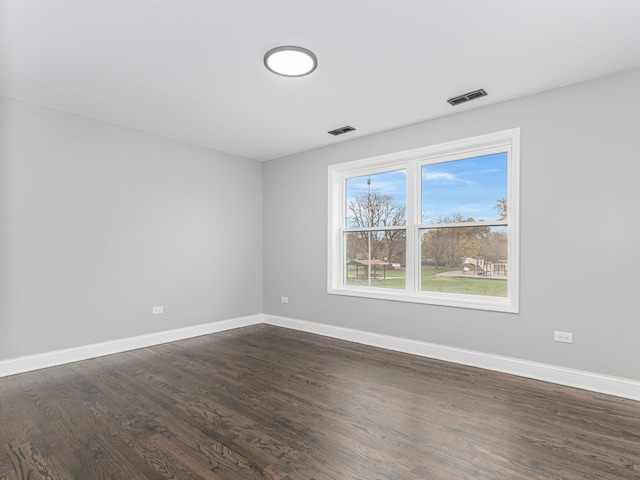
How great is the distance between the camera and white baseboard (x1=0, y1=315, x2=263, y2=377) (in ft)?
11.2

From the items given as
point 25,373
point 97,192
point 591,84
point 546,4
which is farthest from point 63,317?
point 591,84

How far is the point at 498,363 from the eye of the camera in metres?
3.47

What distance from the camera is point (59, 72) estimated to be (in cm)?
294

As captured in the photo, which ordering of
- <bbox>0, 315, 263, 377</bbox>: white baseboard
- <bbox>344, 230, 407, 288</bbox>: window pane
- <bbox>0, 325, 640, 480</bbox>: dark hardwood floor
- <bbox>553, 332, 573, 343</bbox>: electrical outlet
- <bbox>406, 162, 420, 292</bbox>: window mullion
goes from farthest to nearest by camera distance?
1. <bbox>344, 230, 407, 288</bbox>: window pane
2. <bbox>406, 162, 420, 292</bbox>: window mullion
3. <bbox>0, 315, 263, 377</bbox>: white baseboard
4. <bbox>553, 332, 573, 343</bbox>: electrical outlet
5. <bbox>0, 325, 640, 480</bbox>: dark hardwood floor

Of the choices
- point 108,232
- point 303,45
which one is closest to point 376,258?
point 303,45

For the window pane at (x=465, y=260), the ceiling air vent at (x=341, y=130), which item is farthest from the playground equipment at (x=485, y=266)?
the ceiling air vent at (x=341, y=130)

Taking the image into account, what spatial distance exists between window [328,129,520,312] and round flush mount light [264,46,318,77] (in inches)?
73.3

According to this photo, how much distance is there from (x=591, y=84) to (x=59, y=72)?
181 inches

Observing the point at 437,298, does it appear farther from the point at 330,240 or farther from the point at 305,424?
the point at 305,424

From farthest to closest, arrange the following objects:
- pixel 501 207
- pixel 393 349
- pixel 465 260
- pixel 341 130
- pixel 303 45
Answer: pixel 341 130 < pixel 393 349 < pixel 465 260 < pixel 501 207 < pixel 303 45

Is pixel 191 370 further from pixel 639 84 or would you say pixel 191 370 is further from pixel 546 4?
pixel 639 84

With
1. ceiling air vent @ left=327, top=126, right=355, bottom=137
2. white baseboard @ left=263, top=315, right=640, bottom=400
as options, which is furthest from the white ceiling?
white baseboard @ left=263, top=315, right=640, bottom=400

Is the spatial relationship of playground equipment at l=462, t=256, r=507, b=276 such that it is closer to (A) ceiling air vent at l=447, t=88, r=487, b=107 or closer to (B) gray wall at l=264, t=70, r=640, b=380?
(B) gray wall at l=264, t=70, r=640, b=380

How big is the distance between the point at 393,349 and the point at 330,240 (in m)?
1.70
